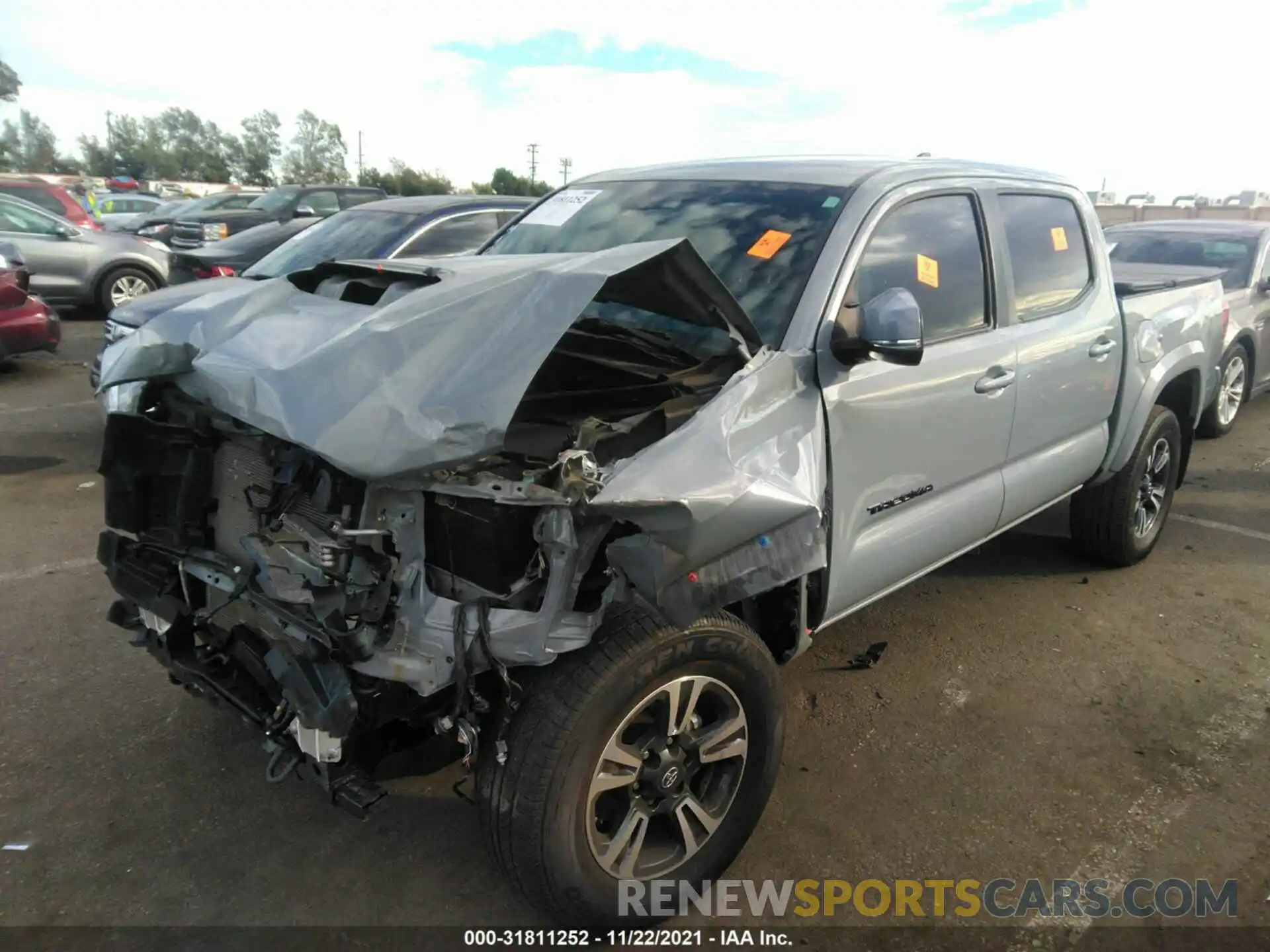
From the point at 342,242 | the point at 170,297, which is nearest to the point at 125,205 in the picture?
the point at 342,242

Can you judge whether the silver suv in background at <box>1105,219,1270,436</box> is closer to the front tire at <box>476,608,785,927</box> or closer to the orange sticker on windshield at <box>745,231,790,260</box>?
the orange sticker on windshield at <box>745,231,790,260</box>

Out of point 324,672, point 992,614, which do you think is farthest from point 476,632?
point 992,614

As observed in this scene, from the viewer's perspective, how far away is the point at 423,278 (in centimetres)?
275

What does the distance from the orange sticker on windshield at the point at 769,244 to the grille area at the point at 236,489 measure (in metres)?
1.70

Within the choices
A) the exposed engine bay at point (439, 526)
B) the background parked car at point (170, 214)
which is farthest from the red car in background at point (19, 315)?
the background parked car at point (170, 214)

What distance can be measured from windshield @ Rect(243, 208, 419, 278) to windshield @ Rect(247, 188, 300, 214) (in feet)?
33.0

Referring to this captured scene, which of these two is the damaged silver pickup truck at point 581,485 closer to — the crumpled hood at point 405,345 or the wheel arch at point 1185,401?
the crumpled hood at point 405,345

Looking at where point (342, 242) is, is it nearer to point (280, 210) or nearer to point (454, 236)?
point (454, 236)

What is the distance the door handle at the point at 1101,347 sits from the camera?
412 centimetres

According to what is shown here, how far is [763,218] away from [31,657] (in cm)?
342

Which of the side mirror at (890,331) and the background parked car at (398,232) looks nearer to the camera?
the side mirror at (890,331)

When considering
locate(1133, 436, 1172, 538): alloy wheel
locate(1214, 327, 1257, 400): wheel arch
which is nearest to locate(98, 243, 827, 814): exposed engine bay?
locate(1133, 436, 1172, 538): alloy wheel

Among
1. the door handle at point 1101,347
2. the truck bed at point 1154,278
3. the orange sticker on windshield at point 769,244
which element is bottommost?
the door handle at point 1101,347

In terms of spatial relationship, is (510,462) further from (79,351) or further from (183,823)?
(79,351)
